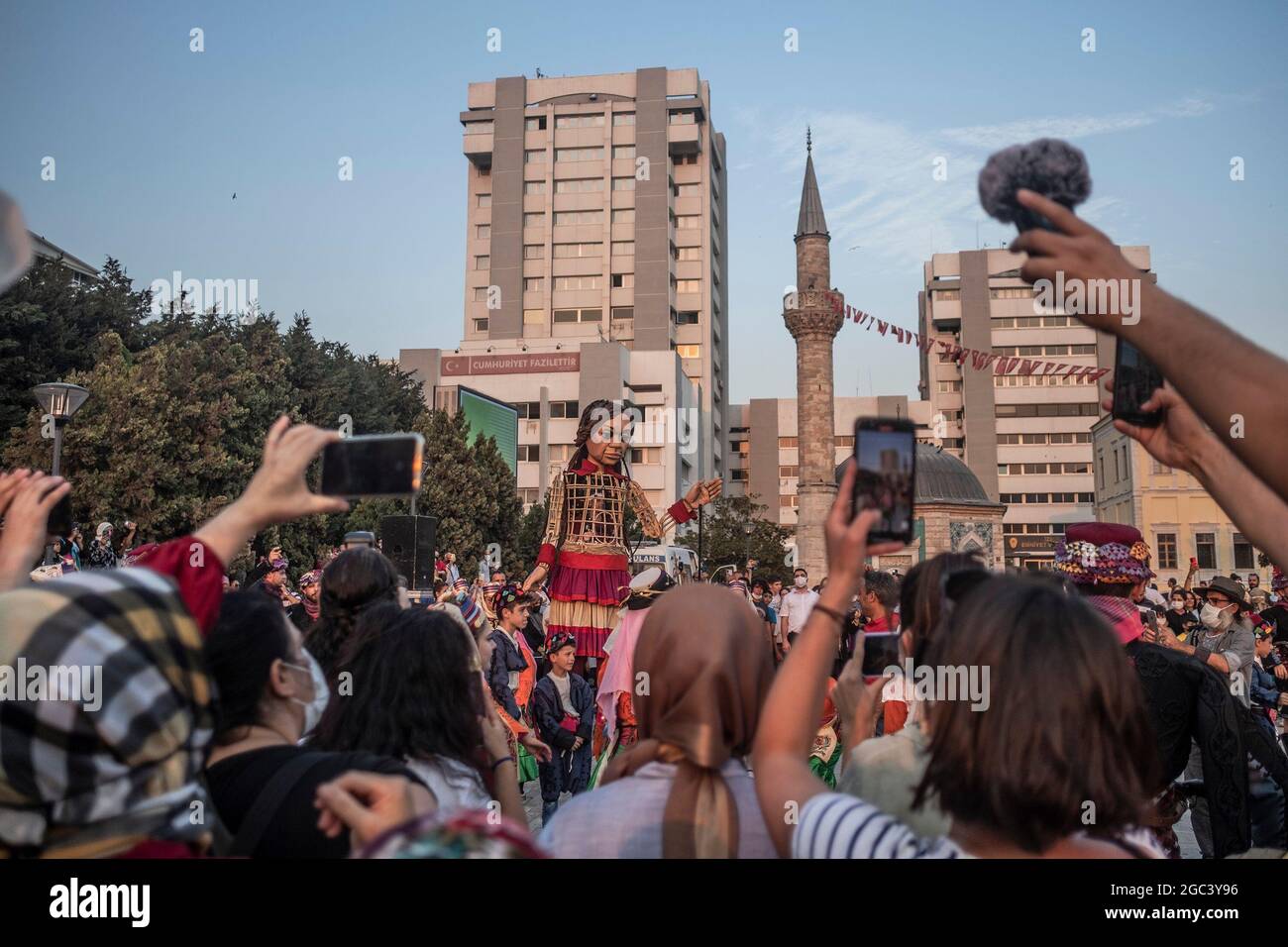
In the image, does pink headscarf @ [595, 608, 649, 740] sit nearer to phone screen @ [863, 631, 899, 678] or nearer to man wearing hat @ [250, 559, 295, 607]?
phone screen @ [863, 631, 899, 678]

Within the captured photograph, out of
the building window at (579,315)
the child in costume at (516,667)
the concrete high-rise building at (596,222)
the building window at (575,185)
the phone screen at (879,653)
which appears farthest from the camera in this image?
the building window at (575,185)

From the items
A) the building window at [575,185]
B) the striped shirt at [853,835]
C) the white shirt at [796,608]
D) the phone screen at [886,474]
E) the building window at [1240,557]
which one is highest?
the building window at [575,185]

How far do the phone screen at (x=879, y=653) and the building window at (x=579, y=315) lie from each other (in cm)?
7599

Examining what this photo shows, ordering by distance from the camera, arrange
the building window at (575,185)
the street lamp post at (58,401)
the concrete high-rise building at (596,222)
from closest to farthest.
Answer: the street lamp post at (58,401) < the concrete high-rise building at (596,222) < the building window at (575,185)

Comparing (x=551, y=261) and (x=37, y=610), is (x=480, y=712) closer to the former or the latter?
(x=37, y=610)

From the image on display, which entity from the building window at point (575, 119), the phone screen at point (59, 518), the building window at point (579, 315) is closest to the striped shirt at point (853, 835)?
the phone screen at point (59, 518)

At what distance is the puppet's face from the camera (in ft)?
25.8

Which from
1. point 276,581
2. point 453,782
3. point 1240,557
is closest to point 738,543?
point 1240,557

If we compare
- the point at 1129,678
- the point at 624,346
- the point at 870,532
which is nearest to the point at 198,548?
the point at 870,532

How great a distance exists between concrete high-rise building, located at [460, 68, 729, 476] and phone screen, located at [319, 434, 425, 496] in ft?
246

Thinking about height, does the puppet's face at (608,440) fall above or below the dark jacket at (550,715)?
above

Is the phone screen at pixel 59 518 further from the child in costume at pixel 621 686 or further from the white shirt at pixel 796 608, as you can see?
the white shirt at pixel 796 608

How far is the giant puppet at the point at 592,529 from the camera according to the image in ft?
25.7
